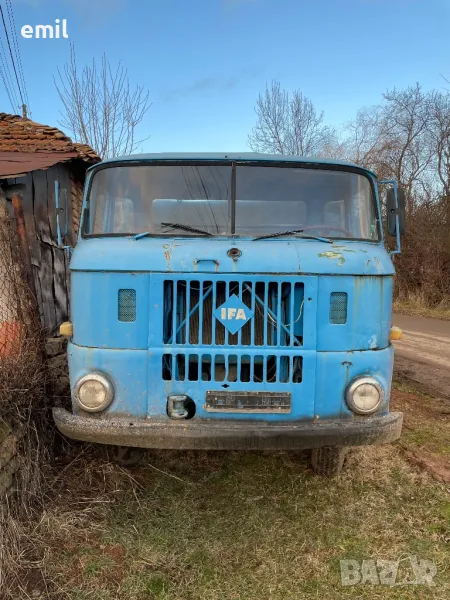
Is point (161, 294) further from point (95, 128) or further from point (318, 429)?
point (95, 128)

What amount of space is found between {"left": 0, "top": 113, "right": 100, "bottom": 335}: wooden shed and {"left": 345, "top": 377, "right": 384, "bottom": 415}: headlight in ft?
13.9

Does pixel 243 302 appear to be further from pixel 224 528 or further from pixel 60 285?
pixel 60 285


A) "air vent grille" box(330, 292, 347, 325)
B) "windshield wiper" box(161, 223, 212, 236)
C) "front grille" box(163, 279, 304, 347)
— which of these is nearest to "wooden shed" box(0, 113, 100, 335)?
"windshield wiper" box(161, 223, 212, 236)

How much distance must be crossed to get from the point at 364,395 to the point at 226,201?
164 cm

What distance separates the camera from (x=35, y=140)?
766cm

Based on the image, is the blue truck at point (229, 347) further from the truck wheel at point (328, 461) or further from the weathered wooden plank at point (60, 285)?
the weathered wooden plank at point (60, 285)

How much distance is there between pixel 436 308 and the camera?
47.6ft

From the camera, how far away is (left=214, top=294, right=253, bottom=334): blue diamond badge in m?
2.94

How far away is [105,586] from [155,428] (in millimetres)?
847

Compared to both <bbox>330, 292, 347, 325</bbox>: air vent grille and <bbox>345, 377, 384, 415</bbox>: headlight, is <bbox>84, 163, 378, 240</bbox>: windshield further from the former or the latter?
<bbox>345, 377, 384, 415</bbox>: headlight

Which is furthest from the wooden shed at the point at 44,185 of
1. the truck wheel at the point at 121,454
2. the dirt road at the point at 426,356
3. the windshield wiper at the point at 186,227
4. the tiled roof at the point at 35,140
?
the dirt road at the point at 426,356

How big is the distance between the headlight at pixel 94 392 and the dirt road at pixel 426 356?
4.70 meters

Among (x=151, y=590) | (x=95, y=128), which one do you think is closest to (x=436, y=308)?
(x=95, y=128)

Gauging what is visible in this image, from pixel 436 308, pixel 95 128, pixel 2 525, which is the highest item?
pixel 95 128
